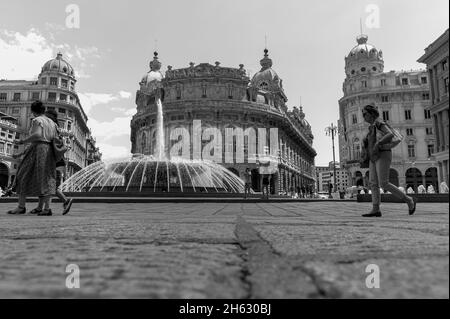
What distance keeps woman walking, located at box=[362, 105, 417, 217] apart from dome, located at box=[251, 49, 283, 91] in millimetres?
58578

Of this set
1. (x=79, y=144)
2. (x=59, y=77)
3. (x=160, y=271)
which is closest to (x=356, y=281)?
(x=160, y=271)

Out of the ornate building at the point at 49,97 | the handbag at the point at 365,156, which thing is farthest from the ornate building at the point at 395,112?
the handbag at the point at 365,156

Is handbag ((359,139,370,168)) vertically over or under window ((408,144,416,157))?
under

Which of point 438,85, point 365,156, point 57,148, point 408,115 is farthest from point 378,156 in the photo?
point 408,115

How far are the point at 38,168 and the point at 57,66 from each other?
5680 cm

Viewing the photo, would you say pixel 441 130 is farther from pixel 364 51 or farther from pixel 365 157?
pixel 364 51

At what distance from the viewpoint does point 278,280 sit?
36.0 inches

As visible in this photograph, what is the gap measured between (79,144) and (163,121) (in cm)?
2616

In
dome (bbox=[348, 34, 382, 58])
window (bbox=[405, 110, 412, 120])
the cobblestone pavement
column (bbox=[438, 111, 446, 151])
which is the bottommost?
the cobblestone pavement

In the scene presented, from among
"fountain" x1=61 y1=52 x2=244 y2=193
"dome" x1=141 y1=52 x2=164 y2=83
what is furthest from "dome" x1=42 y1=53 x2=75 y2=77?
"fountain" x1=61 y1=52 x2=244 y2=193

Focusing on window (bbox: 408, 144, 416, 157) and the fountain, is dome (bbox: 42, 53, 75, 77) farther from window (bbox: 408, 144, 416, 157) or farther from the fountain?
window (bbox: 408, 144, 416, 157)

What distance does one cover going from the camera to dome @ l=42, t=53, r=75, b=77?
5322 centimetres

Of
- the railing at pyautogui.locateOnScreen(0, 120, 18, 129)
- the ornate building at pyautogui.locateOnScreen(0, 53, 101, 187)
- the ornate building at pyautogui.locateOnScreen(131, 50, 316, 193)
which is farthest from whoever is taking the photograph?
the ornate building at pyautogui.locateOnScreen(0, 53, 101, 187)
